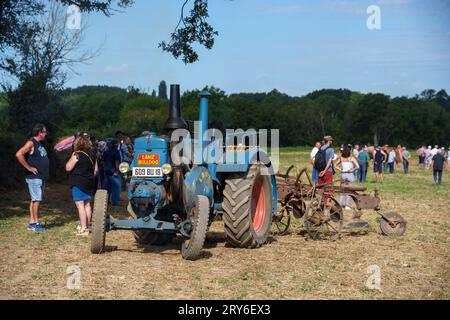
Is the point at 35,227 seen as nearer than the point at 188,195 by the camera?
No

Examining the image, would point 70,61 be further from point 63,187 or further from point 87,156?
point 87,156

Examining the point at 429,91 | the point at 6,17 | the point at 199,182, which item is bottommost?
the point at 199,182

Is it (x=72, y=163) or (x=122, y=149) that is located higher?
(x=122, y=149)

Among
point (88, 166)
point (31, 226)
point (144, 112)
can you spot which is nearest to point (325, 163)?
point (88, 166)

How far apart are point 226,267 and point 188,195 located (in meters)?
1.14

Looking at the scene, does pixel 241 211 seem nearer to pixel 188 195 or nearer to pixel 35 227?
pixel 188 195

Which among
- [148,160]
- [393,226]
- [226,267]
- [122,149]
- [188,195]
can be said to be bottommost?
[226,267]

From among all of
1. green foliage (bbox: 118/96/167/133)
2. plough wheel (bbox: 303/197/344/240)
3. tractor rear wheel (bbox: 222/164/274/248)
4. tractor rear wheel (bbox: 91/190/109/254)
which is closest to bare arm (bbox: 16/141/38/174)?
tractor rear wheel (bbox: 91/190/109/254)

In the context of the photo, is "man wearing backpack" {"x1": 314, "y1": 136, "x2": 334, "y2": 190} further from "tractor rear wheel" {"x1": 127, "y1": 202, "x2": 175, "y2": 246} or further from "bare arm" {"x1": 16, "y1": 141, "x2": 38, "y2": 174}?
"bare arm" {"x1": 16, "y1": 141, "x2": 38, "y2": 174}

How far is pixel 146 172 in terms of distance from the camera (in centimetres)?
808

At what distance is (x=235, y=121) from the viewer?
94.4m

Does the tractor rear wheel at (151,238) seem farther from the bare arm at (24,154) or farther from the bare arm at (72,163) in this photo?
the bare arm at (24,154)

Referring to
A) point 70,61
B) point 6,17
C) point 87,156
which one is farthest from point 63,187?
point 87,156
